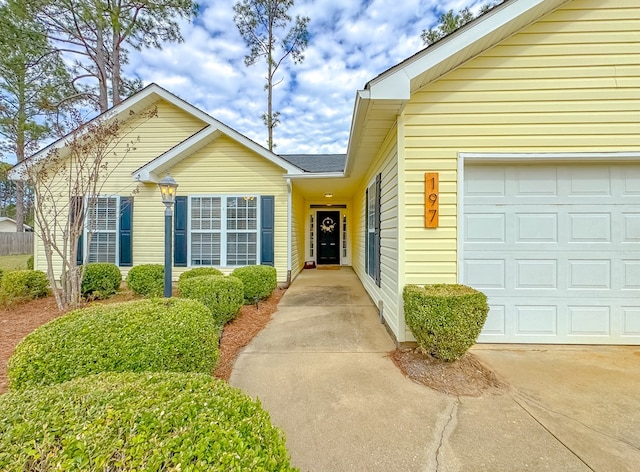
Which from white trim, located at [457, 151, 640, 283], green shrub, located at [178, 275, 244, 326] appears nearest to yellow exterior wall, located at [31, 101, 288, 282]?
green shrub, located at [178, 275, 244, 326]

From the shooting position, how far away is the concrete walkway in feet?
5.76

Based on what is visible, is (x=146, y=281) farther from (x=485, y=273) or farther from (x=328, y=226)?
(x=328, y=226)

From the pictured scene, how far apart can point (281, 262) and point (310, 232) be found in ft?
14.4

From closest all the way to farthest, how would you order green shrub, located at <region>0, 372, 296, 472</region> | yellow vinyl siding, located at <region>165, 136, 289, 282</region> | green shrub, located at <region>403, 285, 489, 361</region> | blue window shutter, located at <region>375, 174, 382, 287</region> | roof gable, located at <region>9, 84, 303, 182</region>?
green shrub, located at <region>0, 372, 296, 472</region>, green shrub, located at <region>403, 285, 489, 361</region>, blue window shutter, located at <region>375, 174, 382, 287</region>, roof gable, located at <region>9, 84, 303, 182</region>, yellow vinyl siding, located at <region>165, 136, 289, 282</region>

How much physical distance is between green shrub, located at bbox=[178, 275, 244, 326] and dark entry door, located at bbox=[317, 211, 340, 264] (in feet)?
23.2

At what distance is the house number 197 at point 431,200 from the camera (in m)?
3.26

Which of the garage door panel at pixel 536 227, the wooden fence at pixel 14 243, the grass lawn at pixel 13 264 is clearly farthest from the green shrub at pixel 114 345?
the wooden fence at pixel 14 243

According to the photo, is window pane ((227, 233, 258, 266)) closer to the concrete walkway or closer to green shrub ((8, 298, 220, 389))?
the concrete walkway

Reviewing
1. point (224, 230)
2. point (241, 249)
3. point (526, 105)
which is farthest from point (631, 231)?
point (224, 230)

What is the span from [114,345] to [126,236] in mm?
5996

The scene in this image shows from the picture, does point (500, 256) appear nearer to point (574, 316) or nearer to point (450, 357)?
point (574, 316)

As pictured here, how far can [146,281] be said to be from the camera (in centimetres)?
563

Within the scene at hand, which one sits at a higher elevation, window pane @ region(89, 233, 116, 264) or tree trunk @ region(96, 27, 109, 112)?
tree trunk @ region(96, 27, 109, 112)

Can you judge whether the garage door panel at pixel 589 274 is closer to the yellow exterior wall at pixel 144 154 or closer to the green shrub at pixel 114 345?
the green shrub at pixel 114 345
